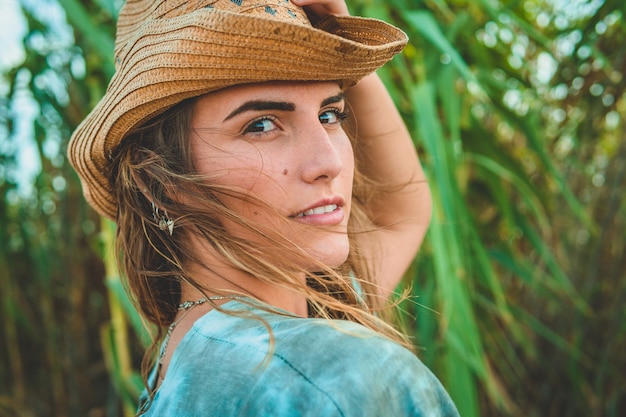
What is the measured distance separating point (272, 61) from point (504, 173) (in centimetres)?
91

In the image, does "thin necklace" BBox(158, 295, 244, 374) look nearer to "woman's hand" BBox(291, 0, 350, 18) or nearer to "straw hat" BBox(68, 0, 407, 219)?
"straw hat" BBox(68, 0, 407, 219)

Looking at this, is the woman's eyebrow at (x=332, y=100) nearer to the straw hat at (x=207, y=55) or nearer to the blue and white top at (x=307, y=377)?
the straw hat at (x=207, y=55)

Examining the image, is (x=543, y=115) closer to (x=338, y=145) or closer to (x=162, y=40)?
(x=338, y=145)

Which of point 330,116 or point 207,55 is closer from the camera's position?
point 207,55

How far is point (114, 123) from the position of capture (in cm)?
77

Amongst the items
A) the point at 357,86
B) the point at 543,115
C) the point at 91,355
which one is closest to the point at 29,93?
the point at 91,355

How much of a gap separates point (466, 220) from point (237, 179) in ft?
2.24

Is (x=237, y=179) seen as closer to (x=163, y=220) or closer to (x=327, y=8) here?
(x=163, y=220)

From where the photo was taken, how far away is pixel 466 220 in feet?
4.10

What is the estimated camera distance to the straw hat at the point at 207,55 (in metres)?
0.67

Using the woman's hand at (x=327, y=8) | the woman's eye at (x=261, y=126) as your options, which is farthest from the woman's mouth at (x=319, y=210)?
the woman's hand at (x=327, y=8)

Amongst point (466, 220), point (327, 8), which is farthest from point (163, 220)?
point (466, 220)

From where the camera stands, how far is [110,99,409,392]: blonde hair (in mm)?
721

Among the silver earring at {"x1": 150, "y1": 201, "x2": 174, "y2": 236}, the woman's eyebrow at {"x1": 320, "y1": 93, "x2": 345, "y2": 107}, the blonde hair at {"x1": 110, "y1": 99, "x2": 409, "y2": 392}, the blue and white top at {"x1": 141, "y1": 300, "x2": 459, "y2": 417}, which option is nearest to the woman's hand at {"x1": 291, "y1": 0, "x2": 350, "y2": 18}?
the woman's eyebrow at {"x1": 320, "y1": 93, "x2": 345, "y2": 107}
